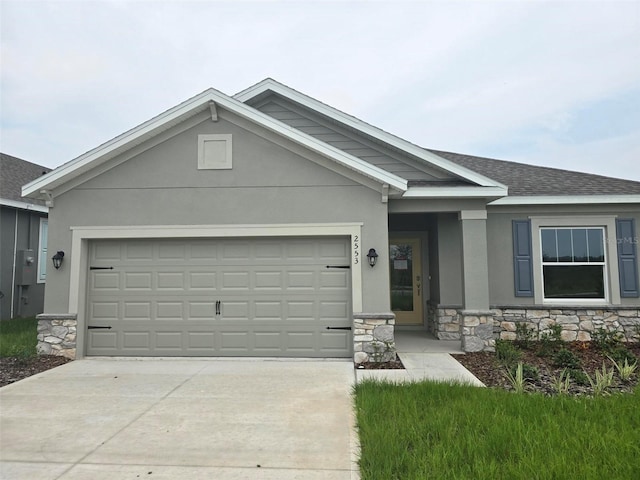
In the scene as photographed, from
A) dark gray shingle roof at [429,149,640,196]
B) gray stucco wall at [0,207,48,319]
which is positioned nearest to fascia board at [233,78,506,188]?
dark gray shingle roof at [429,149,640,196]

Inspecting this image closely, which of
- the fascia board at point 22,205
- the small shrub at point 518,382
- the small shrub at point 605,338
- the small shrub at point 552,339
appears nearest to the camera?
the small shrub at point 518,382

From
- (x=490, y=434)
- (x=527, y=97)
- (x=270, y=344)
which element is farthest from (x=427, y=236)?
(x=527, y=97)

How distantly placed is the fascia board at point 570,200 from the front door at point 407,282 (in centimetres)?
257

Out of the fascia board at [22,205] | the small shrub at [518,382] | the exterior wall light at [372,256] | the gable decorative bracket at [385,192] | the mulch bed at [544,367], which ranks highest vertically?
the fascia board at [22,205]

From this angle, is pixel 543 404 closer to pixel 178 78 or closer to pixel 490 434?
pixel 490 434

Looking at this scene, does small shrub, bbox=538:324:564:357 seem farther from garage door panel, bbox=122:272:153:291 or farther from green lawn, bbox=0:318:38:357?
green lawn, bbox=0:318:38:357

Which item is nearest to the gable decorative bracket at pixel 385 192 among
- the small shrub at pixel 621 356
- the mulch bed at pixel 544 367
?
the mulch bed at pixel 544 367

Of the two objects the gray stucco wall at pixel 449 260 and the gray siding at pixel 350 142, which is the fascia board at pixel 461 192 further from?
the gray stucco wall at pixel 449 260

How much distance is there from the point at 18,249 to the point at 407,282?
11637 millimetres

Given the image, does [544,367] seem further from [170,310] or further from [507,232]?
[170,310]

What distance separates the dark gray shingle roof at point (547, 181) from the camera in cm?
966

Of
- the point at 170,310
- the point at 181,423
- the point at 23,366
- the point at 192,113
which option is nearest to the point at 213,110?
the point at 192,113

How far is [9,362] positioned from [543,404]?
8.63 m

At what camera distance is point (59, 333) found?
7.87 m
